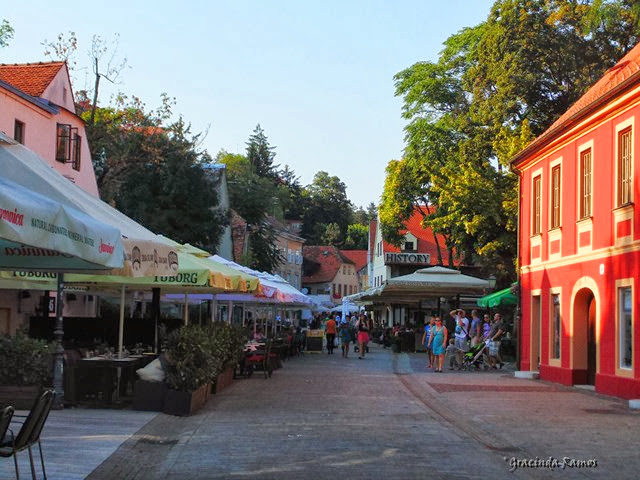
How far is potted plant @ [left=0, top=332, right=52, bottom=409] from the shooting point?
13.6 metres

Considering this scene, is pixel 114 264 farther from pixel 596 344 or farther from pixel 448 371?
pixel 448 371

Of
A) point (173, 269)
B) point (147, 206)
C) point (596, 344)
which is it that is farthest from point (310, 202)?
point (173, 269)

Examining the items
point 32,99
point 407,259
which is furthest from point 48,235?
point 407,259

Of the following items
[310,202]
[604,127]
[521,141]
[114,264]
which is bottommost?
[114,264]

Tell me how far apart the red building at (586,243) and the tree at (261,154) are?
8284 cm

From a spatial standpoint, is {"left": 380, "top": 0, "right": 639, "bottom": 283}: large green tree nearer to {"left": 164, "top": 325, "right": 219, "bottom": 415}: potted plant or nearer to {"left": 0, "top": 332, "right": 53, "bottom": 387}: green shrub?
{"left": 164, "top": 325, "right": 219, "bottom": 415}: potted plant

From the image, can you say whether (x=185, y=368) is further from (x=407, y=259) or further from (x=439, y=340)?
(x=407, y=259)

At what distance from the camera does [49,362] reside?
13961 mm

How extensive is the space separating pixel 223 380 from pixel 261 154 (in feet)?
302

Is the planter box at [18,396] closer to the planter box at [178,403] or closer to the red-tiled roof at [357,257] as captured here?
the planter box at [178,403]

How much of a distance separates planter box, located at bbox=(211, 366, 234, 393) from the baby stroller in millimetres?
10591

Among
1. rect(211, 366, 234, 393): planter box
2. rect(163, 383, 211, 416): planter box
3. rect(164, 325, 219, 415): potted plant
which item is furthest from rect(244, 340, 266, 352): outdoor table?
rect(163, 383, 211, 416): planter box

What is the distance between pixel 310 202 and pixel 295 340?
85408mm

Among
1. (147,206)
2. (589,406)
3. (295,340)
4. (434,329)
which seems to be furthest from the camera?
(147,206)
